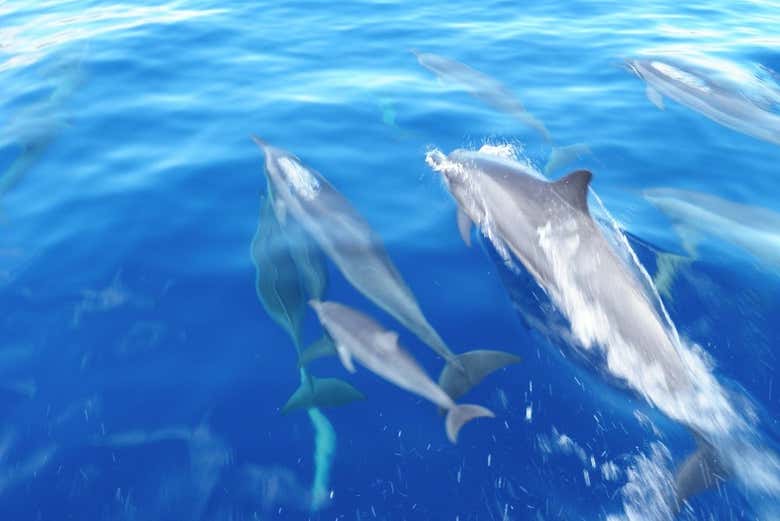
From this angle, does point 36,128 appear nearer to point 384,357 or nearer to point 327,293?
point 327,293

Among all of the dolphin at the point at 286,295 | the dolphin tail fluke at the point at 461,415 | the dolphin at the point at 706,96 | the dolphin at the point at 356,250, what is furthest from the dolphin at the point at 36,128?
the dolphin at the point at 706,96

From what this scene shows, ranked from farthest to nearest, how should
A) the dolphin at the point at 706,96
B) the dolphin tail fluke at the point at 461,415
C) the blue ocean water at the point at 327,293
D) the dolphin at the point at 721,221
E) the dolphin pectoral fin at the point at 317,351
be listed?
the dolphin at the point at 706,96
the dolphin at the point at 721,221
the dolphin pectoral fin at the point at 317,351
the dolphin tail fluke at the point at 461,415
the blue ocean water at the point at 327,293

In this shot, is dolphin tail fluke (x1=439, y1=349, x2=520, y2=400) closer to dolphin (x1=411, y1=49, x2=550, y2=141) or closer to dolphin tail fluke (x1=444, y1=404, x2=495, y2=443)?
dolphin tail fluke (x1=444, y1=404, x2=495, y2=443)

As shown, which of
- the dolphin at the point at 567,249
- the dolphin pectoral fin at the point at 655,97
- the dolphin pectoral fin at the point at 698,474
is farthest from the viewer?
the dolphin pectoral fin at the point at 655,97

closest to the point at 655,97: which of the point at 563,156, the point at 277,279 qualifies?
the point at 563,156

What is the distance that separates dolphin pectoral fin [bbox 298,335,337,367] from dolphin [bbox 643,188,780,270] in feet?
13.8

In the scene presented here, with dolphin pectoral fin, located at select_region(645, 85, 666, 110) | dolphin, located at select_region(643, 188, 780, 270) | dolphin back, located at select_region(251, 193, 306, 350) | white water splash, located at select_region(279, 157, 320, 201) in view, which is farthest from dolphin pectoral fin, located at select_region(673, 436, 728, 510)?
dolphin pectoral fin, located at select_region(645, 85, 666, 110)

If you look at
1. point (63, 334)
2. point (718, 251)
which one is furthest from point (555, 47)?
point (63, 334)

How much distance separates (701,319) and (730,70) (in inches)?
307

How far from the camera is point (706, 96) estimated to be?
1077 centimetres

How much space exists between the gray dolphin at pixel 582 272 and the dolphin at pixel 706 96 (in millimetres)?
4680

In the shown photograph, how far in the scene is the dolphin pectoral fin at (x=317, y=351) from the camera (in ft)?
19.6

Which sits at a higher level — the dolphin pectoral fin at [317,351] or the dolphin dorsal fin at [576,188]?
the dolphin dorsal fin at [576,188]

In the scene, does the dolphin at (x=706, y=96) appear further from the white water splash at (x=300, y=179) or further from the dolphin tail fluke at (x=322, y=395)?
the dolphin tail fluke at (x=322, y=395)
